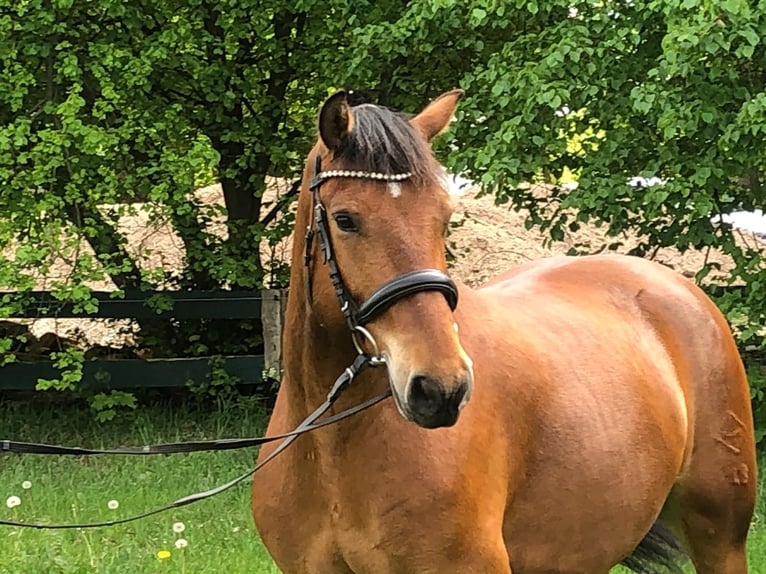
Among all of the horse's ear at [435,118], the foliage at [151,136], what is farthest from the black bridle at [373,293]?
the foliage at [151,136]

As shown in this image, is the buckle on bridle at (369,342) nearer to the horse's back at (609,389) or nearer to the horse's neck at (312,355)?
the horse's neck at (312,355)

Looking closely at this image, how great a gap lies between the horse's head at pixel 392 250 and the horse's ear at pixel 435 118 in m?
0.13

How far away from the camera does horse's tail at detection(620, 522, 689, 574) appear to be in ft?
11.3

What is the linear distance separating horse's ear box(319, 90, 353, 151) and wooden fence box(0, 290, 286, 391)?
499cm

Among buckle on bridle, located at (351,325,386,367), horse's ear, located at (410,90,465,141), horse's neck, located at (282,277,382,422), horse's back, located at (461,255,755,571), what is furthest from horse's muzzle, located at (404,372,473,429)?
horse's ear, located at (410,90,465,141)

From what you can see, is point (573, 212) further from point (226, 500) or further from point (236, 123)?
point (226, 500)

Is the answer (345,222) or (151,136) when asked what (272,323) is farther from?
(345,222)

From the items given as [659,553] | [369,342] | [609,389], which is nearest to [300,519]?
[369,342]

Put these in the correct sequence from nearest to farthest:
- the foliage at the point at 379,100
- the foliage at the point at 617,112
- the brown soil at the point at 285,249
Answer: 1. the foliage at the point at 617,112
2. the foliage at the point at 379,100
3. the brown soil at the point at 285,249

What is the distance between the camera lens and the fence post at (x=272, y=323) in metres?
7.11

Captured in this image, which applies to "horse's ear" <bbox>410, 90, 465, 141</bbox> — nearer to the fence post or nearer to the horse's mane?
the horse's mane

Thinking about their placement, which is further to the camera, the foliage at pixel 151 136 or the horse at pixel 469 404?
the foliage at pixel 151 136

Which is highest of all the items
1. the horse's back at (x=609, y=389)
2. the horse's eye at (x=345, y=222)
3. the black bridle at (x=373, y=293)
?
the horse's eye at (x=345, y=222)

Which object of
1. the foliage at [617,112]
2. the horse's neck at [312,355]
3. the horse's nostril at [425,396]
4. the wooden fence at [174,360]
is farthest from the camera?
the wooden fence at [174,360]
